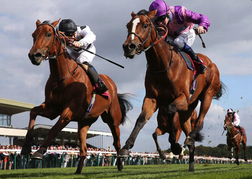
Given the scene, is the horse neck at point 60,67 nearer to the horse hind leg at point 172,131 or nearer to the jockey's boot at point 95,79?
the jockey's boot at point 95,79

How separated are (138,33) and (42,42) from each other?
1.68 metres

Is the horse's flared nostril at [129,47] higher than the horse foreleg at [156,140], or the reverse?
the horse's flared nostril at [129,47]

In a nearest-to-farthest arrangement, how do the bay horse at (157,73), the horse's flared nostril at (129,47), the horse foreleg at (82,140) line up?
the horse's flared nostril at (129,47)
the bay horse at (157,73)
the horse foreleg at (82,140)

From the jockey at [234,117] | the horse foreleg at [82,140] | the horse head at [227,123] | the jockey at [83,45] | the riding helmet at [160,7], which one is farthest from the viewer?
the jockey at [234,117]

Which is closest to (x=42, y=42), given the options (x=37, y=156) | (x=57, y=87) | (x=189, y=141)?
(x=57, y=87)

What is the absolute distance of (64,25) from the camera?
6.51m

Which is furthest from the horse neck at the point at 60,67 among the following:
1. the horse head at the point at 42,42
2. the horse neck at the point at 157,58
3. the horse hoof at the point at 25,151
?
the horse neck at the point at 157,58

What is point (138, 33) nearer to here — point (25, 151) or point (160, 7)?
point (160, 7)

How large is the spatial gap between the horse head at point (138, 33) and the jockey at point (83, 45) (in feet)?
6.67

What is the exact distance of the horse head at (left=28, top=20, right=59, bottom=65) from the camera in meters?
4.93

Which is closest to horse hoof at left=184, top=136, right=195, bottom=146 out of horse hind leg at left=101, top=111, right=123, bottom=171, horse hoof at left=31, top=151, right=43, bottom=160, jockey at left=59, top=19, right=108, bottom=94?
jockey at left=59, top=19, right=108, bottom=94

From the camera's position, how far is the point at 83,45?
21.6 ft

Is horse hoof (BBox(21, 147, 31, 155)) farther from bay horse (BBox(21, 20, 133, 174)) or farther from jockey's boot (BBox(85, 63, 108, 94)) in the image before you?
jockey's boot (BBox(85, 63, 108, 94))

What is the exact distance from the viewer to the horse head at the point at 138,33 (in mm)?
4188
